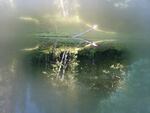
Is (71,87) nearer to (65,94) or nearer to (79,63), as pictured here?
(65,94)

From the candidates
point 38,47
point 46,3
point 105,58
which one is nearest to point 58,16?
point 46,3

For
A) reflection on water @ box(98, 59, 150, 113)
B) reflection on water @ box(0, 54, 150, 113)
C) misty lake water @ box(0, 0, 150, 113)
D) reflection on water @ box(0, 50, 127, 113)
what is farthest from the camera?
reflection on water @ box(0, 50, 127, 113)

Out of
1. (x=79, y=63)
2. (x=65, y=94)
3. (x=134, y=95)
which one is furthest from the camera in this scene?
(x=79, y=63)

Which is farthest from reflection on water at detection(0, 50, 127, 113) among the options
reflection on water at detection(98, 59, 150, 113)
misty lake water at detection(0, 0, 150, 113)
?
reflection on water at detection(98, 59, 150, 113)

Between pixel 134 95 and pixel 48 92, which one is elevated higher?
pixel 134 95

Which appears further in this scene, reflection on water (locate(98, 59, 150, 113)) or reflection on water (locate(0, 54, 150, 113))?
reflection on water (locate(0, 54, 150, 113))

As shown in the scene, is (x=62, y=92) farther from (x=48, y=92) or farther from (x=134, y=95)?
(x=134, y=95)

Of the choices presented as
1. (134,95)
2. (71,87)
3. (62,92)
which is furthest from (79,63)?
(134,95)

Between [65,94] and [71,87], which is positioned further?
[71,87]

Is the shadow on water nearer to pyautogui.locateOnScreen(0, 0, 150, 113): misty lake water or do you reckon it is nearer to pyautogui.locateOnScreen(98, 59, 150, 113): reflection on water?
pyautogui.locateOnScreen(0, 0, 150, 113): misty lake water

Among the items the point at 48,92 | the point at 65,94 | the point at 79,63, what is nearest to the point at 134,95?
the point at 65,94

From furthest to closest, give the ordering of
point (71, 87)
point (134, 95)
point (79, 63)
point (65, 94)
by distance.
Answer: point (79, 63) → point (71, 87) → point (65, 94) → point (134, 95)

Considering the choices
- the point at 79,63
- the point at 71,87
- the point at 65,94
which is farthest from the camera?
the point at 79,63

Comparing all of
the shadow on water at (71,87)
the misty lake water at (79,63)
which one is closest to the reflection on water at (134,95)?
the misty lake water at (79,63)
